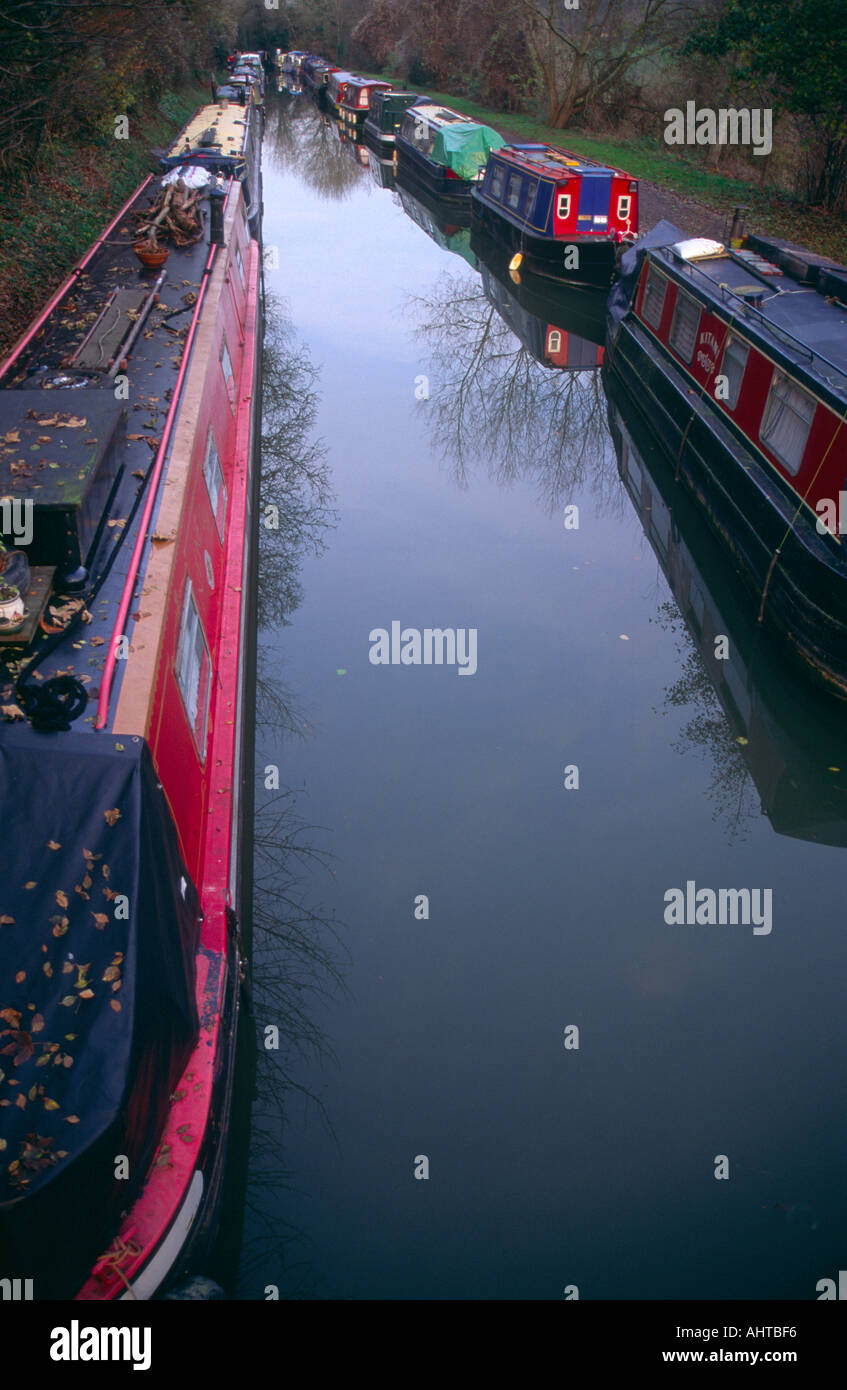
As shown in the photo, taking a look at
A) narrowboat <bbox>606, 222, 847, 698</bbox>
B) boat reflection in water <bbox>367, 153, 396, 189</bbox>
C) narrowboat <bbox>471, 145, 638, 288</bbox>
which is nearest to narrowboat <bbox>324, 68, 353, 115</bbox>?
boat reflection in water <bbox>367, 153, 396, 189</bbox>

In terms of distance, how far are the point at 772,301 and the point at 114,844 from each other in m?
8.61

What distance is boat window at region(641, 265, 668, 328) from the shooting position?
11094mm

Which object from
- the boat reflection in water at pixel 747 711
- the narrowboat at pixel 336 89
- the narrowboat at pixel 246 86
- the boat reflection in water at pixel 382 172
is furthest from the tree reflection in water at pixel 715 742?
the narrowboat at pixel 336 89

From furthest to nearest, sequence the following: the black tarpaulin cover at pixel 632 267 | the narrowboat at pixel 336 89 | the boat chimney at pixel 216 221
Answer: the narrowboat at pixel 336 89
the black tarpaulin cover at pixel 632 267
the boat chimney at pixel 216 221

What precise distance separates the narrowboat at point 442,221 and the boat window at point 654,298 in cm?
768

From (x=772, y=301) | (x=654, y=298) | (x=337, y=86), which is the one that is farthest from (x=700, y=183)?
(x=337, y=86)

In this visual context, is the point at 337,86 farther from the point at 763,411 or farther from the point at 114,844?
the point at 114,844

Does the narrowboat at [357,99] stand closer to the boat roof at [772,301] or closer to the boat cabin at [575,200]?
the boat cabin at [575,200]

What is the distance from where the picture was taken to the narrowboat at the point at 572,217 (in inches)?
598

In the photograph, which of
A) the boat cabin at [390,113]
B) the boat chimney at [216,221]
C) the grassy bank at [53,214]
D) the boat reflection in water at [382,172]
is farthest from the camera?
the boat cabin at [390,113]

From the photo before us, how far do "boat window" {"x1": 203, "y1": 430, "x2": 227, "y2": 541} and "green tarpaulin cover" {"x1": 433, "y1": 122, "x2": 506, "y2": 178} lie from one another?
57.3 ft

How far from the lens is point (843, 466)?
6883mm

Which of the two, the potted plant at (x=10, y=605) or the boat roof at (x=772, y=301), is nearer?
the potted plant at (x=10, y=605)

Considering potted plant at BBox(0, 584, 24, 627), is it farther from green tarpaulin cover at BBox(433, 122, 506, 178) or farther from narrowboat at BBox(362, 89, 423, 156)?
narrowboat at BBox(362, 89, 423, 156)
